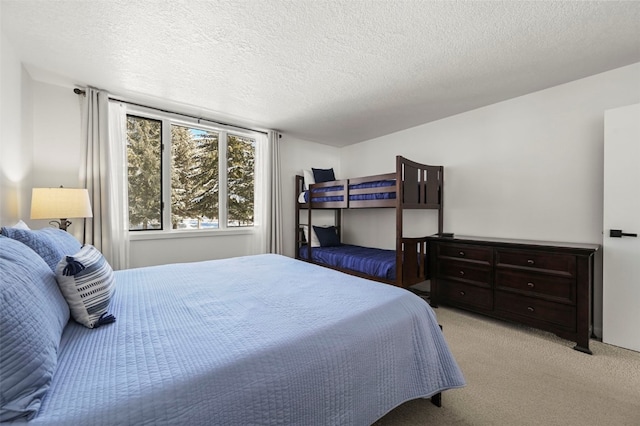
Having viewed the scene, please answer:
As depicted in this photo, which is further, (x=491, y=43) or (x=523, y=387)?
(x=491, y=43)

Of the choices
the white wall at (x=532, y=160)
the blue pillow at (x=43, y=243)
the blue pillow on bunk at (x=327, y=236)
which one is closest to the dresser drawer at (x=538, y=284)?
the white wall at (x=532, y=160)

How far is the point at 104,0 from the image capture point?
63.5 inches

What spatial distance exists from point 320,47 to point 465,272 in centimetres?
262

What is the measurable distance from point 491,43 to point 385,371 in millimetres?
2357

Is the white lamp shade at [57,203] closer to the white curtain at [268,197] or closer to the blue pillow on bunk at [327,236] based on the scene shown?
the white curtain at [268,197]

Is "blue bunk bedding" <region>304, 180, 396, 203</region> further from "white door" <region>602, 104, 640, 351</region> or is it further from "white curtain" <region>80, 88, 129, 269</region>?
"white curtain" <region>80, 88, 129, 269</region>

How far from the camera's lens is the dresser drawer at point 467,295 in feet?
9.05

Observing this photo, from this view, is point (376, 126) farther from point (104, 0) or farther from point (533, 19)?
point (104, 0)

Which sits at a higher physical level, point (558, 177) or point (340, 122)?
point (340, 122)

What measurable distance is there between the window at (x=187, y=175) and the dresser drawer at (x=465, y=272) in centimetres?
271

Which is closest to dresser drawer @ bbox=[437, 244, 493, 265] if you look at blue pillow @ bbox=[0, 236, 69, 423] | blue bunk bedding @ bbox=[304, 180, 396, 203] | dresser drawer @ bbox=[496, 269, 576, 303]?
dresser drawer @ bbox=[496, 269, 576, 303]

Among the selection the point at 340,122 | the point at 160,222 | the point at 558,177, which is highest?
the point at 340,122

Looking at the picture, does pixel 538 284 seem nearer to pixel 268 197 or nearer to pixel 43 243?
pixel 268 197

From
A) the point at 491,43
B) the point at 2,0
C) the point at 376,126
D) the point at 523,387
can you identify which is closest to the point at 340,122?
the point at 376,126
